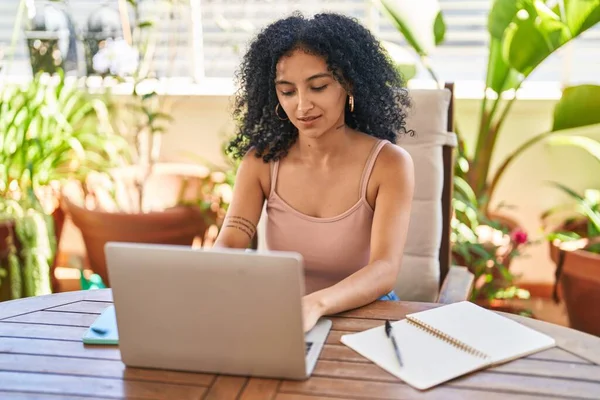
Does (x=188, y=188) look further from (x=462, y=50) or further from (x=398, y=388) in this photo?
(x=398, y=388)

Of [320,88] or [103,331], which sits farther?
[320,88]

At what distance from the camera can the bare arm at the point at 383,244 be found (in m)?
1.40

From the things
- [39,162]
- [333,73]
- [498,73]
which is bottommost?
[39,162]

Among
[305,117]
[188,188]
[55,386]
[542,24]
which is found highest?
[542,24]

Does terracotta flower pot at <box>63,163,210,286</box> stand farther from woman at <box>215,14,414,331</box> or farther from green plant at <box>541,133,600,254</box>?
green plant at <box>541,133,600,254</box>

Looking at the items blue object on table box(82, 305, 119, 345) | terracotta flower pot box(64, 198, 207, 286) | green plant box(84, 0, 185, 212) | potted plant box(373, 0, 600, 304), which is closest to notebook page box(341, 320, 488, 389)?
blue object on table box(82, 305, 119, 345)

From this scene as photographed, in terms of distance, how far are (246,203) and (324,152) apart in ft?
0.79

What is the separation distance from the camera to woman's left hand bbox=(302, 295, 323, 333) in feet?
4.30

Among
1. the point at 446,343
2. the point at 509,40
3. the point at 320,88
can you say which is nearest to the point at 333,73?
the point at 320,88

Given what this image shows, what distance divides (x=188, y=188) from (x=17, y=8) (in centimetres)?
143

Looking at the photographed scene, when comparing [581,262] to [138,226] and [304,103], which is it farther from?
[138,226]

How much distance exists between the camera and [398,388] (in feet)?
3.67

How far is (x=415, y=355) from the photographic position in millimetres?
1209

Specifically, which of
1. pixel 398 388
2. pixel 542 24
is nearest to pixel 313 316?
pixel 398 388
